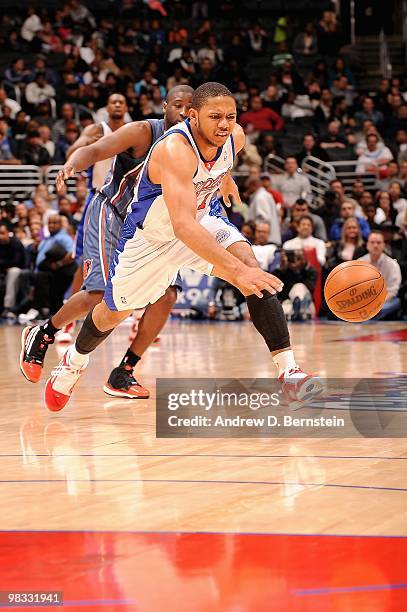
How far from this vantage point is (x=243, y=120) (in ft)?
59.2

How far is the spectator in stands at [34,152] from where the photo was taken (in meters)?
16.3

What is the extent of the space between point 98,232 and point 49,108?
A: 11523mm

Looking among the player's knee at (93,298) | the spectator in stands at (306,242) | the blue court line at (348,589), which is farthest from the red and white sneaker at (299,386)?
the spectator in stands at (306,242)

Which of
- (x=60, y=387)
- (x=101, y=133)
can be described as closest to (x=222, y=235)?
(x=60, y=387)

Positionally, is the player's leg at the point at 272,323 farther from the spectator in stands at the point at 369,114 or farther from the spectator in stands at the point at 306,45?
the spectator in stands at the point at 306,45

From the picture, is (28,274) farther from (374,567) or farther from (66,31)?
(374,567)

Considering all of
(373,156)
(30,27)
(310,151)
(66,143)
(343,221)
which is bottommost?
(343,221)

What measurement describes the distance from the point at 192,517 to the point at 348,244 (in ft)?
31.6

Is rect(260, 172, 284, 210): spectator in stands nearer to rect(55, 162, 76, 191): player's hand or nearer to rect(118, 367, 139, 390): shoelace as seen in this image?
rect(118, 367, 139, 390): shoelace

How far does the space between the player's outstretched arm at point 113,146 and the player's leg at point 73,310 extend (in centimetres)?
69

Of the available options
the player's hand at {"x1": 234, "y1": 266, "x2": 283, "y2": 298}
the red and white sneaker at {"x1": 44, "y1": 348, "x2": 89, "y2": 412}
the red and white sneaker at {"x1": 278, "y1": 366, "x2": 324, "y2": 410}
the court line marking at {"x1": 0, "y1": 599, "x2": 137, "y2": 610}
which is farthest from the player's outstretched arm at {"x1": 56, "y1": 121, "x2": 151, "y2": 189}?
the court line marking at {"x1": 0, "y1": 599, "x2": 137, "y2": 610}

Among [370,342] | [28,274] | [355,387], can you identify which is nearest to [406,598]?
[355,387]

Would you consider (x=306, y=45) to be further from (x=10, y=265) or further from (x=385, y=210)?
(x=10, y=265)

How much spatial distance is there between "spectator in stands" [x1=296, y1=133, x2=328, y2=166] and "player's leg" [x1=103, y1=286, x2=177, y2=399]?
10.7m
